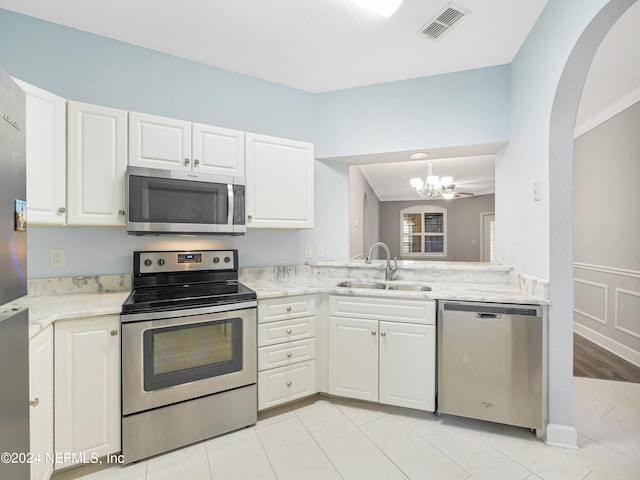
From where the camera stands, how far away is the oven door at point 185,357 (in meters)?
1.76

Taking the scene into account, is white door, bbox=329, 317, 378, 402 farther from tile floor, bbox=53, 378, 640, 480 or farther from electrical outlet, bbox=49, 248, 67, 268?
electrical outlet, bbox=49, 248, 67, 268

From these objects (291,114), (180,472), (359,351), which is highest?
(291,114)

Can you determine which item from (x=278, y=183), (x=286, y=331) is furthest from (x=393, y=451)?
(x=278, y=183)

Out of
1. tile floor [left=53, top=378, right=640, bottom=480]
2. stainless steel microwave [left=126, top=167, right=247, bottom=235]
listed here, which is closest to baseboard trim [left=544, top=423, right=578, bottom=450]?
tile floor [left=53, top=378, right=640, bottom=480]

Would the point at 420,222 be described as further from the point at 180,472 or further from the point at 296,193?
the point at 180,472

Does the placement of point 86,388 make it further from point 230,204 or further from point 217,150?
point 217,150

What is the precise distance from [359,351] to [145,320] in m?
1.40

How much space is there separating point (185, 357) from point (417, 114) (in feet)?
8.25

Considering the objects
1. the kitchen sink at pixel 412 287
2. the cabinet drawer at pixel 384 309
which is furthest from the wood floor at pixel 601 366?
the cabinet drawer at pixel 384 309

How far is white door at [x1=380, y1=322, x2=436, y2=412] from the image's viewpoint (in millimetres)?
2170

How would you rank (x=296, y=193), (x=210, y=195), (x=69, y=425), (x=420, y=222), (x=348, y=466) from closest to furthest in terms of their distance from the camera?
(x=69, y=425) → (x=348, y=466) → (x=210, y=195) → (x=296, y=193) → (x=420, y=222)

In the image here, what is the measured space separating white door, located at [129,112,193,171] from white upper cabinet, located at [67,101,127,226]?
A: 0.06 m

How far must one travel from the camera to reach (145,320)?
1779mm

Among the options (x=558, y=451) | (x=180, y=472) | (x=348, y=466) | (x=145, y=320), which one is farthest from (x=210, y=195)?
(x=558, y=451)
